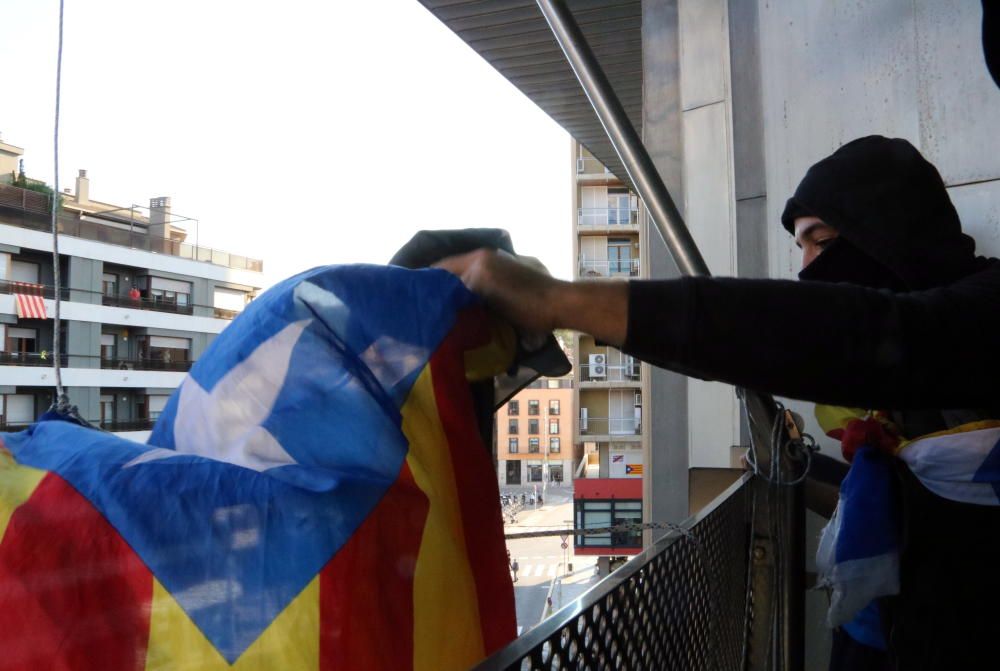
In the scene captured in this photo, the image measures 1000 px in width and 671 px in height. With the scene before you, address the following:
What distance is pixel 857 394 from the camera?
0.80 metres

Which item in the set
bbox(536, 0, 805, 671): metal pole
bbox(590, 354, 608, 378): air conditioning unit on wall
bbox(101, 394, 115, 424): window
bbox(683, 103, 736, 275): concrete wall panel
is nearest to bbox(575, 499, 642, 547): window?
bbox(590, 354, 608, 378): air conditioning unit on wall

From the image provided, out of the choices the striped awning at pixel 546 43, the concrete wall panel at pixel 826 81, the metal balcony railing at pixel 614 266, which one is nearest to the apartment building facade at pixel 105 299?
the concrete wall panel at pixel 826 81

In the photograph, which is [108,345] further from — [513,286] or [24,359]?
[513,286]

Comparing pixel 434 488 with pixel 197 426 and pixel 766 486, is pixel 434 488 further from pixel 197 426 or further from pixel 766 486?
pixel 766 486

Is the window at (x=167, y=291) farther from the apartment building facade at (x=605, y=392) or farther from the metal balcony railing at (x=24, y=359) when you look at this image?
the apartment building facade at (x=605, y=392)

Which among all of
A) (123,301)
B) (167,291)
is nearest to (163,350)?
(123,301)

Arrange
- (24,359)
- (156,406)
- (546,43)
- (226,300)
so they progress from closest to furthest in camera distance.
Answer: (156,406), (24,359), (226,300), (546,43)

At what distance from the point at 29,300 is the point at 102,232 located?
406 mm

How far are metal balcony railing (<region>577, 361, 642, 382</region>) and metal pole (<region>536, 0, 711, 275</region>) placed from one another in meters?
15.4

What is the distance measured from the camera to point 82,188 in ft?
9.62

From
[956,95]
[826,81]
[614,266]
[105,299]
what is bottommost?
[105,299]

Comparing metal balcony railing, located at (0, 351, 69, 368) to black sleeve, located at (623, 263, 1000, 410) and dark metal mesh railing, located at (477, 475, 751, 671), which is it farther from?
black sleeve, located at (623, 263, 1000, 410)

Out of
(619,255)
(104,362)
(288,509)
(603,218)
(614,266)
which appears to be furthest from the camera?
(619,255)

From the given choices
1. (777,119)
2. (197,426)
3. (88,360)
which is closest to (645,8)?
(777,119)
